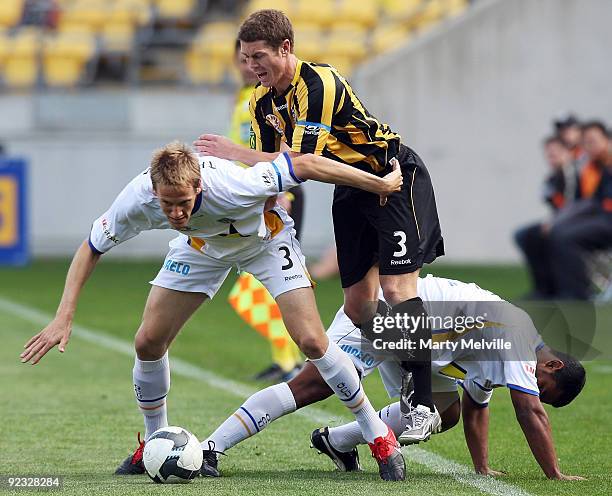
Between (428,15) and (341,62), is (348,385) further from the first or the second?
(428,15)

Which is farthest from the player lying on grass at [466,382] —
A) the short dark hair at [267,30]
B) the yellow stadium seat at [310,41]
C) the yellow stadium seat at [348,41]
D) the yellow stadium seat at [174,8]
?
the yellow stadium seat at [174,8]

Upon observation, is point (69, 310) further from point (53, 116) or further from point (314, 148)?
point (53, 116)

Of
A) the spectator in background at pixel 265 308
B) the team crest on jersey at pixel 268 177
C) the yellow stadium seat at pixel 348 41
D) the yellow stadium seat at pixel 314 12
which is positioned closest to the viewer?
the team crest on jersey at pixel 268 177

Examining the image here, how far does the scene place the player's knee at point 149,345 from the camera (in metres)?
5.94

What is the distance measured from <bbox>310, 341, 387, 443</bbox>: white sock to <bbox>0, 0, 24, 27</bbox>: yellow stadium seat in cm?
1808

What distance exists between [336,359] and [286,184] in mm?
807

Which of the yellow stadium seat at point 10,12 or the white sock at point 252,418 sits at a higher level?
the yellow stadium seat at point 10,12

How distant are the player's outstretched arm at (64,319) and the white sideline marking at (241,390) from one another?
5.94 ft

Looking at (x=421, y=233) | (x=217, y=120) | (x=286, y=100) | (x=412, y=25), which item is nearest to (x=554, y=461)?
(x=421, y=233)

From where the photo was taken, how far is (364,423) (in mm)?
5922

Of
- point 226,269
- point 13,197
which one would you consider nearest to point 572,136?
point 13,197

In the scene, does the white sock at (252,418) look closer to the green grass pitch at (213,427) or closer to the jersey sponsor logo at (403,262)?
the green grass pitch at (213,427)

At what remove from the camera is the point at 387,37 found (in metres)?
22.5

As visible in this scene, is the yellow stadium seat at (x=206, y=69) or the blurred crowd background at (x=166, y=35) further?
the blurred crowd background at (x=166, y=35)
